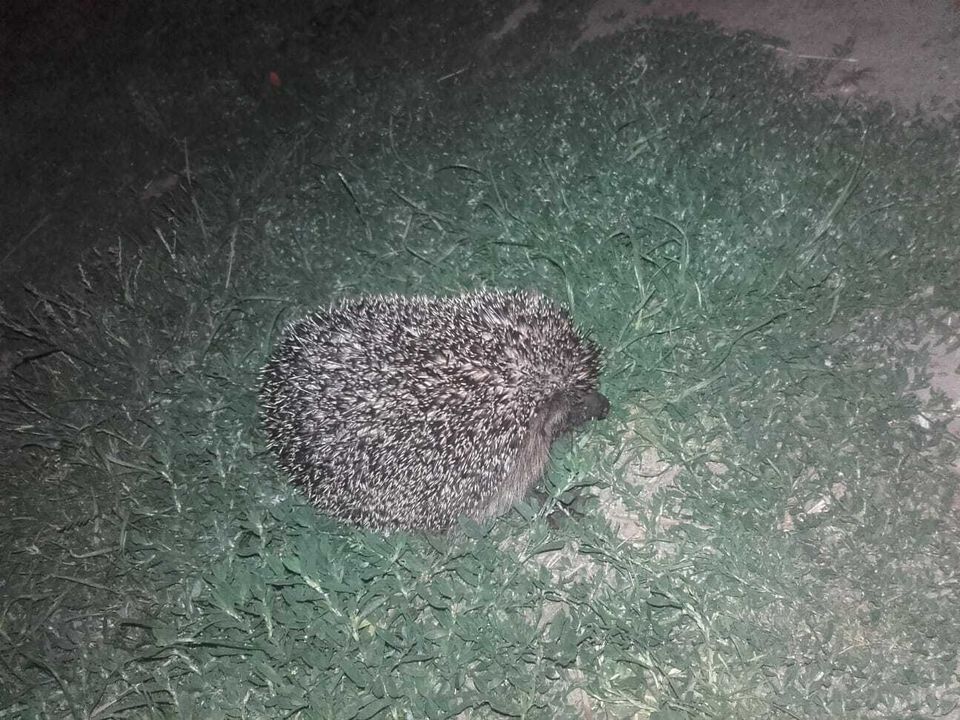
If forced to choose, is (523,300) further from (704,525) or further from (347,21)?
(347,21)

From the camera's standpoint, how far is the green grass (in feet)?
10.8

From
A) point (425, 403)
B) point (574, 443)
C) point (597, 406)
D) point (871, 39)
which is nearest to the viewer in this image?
point (425, 403)

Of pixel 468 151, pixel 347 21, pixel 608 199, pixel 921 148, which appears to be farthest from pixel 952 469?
pixel 347 21

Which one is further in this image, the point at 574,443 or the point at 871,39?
the point at 871,39

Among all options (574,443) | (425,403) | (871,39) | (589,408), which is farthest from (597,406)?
(871,39)

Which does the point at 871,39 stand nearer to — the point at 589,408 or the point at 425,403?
the point at 589,408

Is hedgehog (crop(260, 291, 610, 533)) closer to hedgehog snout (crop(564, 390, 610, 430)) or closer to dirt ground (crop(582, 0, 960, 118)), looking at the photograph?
hedgehog snout (crop(564, 390, 610, 430))

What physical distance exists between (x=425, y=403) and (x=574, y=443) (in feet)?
2.89

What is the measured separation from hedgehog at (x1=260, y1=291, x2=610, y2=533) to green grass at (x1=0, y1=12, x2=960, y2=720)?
19cm

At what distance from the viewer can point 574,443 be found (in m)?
4.02

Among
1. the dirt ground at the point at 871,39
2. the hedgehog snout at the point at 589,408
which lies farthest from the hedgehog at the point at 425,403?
the dirt ground at the point at 871,39

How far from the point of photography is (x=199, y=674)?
3.53m

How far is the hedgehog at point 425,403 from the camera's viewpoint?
11.7ft

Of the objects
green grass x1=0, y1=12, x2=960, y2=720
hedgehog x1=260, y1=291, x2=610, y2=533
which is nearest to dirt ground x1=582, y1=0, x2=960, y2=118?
green grass x1=0, y1=12, x2=960, y2=720
